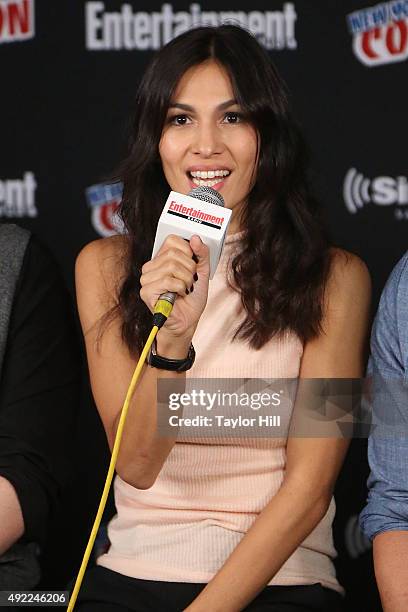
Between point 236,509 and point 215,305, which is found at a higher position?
point 215,305

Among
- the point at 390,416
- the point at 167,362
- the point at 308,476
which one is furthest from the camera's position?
the point at 308,476

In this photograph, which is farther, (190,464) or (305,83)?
(305,83)

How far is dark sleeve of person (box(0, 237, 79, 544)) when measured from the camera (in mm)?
1679

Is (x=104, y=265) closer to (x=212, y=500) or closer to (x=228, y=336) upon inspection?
(x=228, y=336)

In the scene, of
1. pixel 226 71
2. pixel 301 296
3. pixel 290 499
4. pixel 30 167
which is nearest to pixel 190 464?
pixel 290 499

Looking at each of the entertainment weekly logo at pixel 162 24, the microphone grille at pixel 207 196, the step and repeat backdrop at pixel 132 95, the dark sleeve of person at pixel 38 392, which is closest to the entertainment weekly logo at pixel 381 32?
the step and repeat backdrop at pixel 132 95

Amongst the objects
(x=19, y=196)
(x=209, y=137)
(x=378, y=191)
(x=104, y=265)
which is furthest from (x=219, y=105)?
(x=19, y=196)

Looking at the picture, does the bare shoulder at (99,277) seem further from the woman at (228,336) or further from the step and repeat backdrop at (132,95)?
the step and repeat backdrop at (132,95)

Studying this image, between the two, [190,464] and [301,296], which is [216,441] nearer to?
[190,464]

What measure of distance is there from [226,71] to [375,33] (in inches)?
25.3

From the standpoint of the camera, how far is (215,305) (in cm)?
179

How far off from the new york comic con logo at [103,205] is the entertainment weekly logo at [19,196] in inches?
4.8

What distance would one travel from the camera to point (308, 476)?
65.4 inches

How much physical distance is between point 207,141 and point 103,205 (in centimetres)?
70
